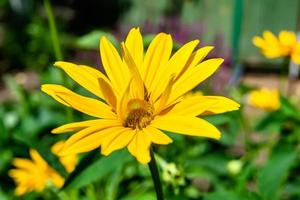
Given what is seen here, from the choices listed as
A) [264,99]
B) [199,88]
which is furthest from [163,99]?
[199,88]

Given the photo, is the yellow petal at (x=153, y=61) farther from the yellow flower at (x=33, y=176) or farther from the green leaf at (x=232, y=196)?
the yellow flower at (x=33, y=176)

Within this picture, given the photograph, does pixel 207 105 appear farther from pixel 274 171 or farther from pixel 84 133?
pixel 274 171

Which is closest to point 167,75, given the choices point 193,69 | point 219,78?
point 193,69

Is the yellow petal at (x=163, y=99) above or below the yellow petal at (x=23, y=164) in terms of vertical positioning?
above

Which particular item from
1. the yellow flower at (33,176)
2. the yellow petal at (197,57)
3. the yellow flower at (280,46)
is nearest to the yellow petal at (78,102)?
the yellow petal at (197,57)

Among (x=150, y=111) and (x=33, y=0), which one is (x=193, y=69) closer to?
(x=150, y=111)

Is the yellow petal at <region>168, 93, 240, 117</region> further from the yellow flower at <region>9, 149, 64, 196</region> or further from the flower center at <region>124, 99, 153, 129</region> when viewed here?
the yellow flower at <region>9, 149, 64, 196</region>
